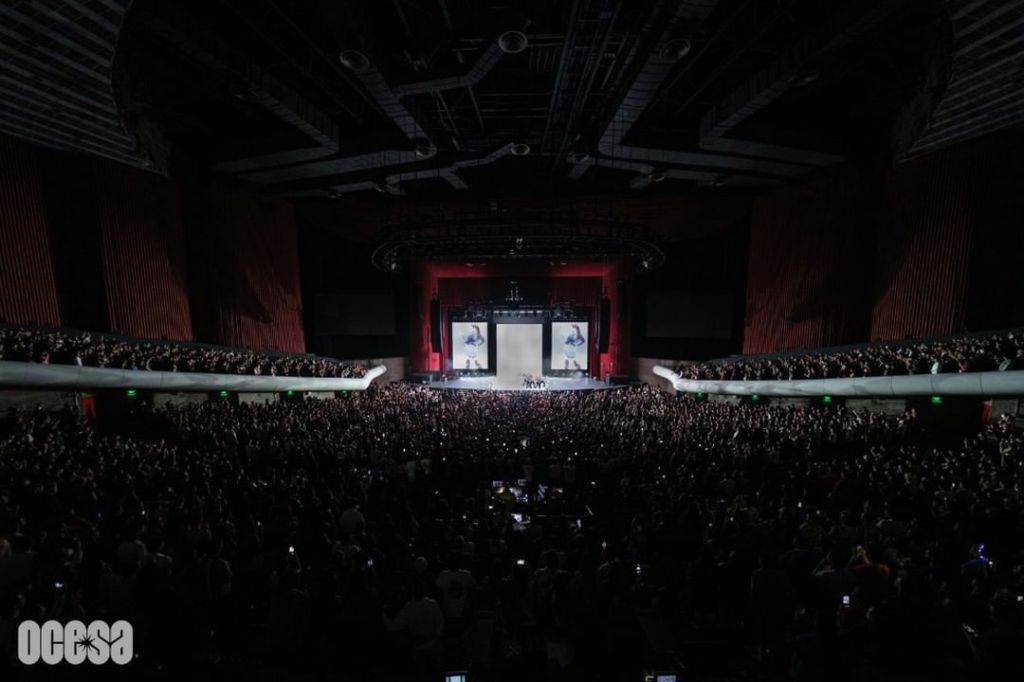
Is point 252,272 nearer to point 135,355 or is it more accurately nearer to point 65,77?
point 135,355

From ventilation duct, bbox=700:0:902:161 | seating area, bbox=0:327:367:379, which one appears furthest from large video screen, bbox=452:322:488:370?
ventilation duct, bbox=700:0:902:161

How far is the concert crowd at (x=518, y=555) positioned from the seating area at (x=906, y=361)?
1.73 meters

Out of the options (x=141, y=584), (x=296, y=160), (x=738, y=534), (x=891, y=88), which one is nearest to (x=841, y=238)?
(x=891, y=88)

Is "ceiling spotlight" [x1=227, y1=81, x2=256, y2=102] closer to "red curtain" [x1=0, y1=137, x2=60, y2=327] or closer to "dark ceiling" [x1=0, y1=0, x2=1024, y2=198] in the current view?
"dark ceiling" [x1=0, y1=0, x2=1024, y2=198]

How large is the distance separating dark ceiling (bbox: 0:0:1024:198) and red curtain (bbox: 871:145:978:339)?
0.90m

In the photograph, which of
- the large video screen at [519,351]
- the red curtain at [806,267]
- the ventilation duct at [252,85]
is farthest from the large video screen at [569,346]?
the ventilation duct at [252,85]

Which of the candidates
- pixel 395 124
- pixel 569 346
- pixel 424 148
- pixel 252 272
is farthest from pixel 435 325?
pixel 395 124

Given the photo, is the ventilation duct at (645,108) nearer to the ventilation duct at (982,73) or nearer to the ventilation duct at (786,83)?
the ventilation duct at (786,83)

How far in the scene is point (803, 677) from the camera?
3324 millimetres

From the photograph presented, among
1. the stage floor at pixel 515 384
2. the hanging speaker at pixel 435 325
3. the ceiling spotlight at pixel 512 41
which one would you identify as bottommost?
the stage floor at pixel 515 384

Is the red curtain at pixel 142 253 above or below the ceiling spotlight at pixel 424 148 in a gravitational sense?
below

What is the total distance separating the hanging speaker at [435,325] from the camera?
29266mm

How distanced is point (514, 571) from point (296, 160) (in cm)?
1726

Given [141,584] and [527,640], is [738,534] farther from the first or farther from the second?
[141,584]
